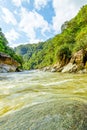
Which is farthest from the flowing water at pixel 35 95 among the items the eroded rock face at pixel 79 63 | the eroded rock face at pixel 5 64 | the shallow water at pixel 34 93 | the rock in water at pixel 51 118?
the eroded rock face at pixel 5 64

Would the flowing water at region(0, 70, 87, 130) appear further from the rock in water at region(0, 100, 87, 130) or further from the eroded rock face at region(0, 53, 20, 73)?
the eroded rock face at region(0, 53, 20, 73)

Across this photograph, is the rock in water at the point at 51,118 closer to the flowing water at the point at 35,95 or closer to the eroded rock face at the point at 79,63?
the flowing water at the point at 35,95

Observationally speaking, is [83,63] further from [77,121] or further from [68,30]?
[68,30]

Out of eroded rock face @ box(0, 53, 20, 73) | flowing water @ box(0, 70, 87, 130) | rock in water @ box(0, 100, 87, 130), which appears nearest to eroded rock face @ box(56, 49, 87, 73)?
eroded rock face @ box(0, 53, 20, 73)

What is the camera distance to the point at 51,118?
14.7ft

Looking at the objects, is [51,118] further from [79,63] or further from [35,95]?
[79,63]

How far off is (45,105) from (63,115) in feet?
2.72

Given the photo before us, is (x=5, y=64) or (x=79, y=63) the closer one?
(x=79, y=63)

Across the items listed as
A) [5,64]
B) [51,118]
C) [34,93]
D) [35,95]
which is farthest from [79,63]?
[51,118]

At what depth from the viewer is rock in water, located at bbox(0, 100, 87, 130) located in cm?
423

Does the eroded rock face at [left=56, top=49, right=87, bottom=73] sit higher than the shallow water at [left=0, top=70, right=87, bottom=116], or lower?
higher

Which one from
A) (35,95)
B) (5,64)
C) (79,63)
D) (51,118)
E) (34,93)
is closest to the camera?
(51,118)

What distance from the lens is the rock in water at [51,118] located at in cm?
423

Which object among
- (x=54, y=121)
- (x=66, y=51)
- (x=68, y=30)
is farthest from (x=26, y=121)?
(x=68, y=30)
